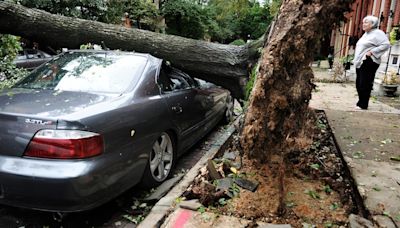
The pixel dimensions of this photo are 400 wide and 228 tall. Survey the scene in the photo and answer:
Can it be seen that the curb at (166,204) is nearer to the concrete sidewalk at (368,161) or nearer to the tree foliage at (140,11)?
the concrete sidewalk at (368,161)

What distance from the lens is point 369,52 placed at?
629cm

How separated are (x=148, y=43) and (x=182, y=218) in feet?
12.7

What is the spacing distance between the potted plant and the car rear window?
7.01 metres

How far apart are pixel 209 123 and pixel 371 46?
329cm

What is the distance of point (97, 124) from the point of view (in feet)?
9.69

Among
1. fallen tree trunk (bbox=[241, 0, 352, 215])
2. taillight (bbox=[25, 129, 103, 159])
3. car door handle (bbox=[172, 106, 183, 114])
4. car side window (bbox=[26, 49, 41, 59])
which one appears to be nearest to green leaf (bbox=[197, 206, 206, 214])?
fallen tree trunk (bbox=[241, 0, 352, 215])

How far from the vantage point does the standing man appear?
6285 millimetres

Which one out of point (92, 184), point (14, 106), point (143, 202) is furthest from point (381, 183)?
point (14, 106)

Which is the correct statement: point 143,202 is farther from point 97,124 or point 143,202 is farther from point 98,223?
point 97,124

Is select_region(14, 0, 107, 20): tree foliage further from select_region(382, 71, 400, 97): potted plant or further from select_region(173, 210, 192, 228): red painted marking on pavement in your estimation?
select_region(173, 210, 192, 228): red painted marking on pavement

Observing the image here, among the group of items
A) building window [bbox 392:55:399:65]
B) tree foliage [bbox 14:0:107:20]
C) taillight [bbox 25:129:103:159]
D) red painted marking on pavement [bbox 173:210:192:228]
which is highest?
tree foliage [bbox 14:0:107:20]

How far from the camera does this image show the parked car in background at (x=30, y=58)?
1225 cm

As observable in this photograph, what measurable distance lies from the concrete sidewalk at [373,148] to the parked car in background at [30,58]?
32.4 ft

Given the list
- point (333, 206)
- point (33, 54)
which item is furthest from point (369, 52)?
point (33, 54)
